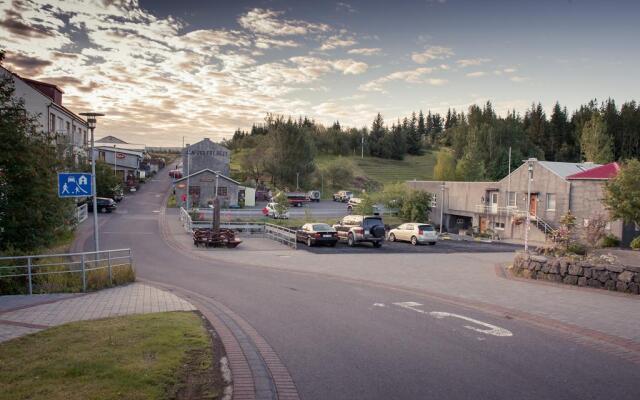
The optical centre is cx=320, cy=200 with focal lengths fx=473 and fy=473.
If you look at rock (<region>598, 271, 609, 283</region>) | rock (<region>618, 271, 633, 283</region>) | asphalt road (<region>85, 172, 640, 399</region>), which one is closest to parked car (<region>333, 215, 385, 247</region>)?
asphalt road (<region>85, 172, 640, 399</region>)

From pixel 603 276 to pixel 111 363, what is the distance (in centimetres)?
1413

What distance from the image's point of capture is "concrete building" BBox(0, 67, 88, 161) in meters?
35.6

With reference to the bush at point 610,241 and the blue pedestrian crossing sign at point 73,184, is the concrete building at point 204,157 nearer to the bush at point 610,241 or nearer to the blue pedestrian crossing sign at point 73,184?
the bush at point 610,241

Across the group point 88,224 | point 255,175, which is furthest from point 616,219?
point 255,175

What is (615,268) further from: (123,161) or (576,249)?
(123,161)

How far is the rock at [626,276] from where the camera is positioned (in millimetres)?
13945

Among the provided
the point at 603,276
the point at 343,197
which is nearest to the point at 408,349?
the point at 603,276

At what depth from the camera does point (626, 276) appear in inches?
553

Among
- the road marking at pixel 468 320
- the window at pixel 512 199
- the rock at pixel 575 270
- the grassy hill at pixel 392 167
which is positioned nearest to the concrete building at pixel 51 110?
the road marking at pixel 468 320

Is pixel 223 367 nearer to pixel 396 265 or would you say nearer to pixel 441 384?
pixel 441 384

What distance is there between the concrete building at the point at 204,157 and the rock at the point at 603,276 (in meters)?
59.8

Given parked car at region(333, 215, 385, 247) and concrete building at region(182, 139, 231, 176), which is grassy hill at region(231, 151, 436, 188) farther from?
parked car at region(333, 215, 385, 247)

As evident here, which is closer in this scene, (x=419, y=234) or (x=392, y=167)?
(x=419, y=234)

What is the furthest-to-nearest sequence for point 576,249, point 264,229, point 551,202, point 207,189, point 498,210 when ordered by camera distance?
point 207,189
point 498,210
point 551,202
point 264,229
point 576,249
